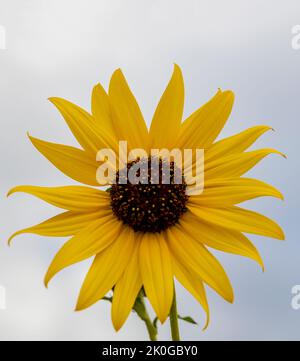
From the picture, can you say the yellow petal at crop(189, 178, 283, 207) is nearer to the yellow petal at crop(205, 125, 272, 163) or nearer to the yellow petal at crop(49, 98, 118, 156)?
the yellow petal at crop(205, 125, 272, 163)

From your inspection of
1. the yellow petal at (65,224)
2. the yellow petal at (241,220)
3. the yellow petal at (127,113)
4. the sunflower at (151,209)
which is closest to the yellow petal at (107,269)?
the sunflower at (151,209)

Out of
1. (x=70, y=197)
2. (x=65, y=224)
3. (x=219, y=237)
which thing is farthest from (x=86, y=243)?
(x=219, y=237)

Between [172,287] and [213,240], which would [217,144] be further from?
[172,287]

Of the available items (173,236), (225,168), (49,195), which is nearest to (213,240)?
(173,236)

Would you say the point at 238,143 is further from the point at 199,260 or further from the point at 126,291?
the point at 126,291

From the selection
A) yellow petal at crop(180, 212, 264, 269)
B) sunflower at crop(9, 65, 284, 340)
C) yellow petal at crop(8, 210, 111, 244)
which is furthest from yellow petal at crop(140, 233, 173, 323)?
yellow petal at crop(8, 210, 111, 244)

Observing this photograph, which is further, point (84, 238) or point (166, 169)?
point (166, 169)

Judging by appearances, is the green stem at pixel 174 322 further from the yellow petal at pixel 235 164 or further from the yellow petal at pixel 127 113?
the yellow petal at pixel 127 113
